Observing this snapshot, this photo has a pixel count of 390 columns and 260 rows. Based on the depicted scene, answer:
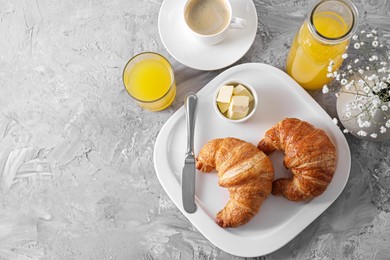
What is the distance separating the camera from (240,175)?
1.40 metres

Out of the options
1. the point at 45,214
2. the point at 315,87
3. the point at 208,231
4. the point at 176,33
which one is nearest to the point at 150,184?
the point at 208,231

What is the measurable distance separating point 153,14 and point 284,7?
1.35 feet

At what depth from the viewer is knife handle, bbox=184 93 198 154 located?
1497 millimetres

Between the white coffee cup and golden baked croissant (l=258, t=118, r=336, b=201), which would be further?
the white coffee cup

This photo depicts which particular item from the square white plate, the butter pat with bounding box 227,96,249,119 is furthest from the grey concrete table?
the butter pat with bounding box 227,96,249,119

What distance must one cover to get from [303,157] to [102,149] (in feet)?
2.03

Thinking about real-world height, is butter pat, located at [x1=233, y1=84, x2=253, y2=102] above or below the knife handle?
above

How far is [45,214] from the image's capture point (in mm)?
1609

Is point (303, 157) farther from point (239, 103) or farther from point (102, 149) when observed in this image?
point (102, 149)

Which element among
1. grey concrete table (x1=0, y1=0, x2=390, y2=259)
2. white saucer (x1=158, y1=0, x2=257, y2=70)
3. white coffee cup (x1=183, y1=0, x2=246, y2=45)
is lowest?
grey concrete table (x1=0, y1=0, x2=390, y2=259)

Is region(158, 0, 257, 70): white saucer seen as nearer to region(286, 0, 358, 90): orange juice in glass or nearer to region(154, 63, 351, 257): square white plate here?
region(154, 63, 351, 257): square white plate

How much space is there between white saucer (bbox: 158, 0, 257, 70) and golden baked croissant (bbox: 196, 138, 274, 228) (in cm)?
25

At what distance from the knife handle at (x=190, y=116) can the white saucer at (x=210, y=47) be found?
0.10m

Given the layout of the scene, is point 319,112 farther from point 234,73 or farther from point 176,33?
point 176,33
